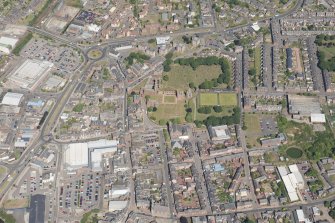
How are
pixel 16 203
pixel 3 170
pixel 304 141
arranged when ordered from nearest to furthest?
1. pixel 16 203
2. pixel 3 170
3. pixel 304 141

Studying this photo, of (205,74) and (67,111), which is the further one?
(205,74)

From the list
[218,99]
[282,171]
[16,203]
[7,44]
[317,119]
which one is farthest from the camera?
[7,44]

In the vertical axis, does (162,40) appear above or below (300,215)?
above

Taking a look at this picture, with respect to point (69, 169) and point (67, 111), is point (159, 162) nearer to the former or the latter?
point (69, 169)

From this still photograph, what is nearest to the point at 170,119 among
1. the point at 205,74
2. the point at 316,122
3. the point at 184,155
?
the point at 184,155

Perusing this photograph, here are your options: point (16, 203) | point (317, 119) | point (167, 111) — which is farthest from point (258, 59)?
point (16, 203)

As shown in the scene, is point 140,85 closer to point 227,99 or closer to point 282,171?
point 227,99

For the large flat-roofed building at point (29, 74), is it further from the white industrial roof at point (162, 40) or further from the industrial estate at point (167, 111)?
the white industrial roof at point (162, 40)
